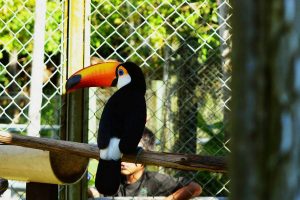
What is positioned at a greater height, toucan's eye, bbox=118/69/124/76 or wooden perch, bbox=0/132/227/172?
toucan's eye, bbox=118/69/124/76

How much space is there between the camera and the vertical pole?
9.34 feet

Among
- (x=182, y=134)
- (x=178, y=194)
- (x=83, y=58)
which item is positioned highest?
(x=83, y=58)

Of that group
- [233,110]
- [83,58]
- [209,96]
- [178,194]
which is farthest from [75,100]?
[233,110]

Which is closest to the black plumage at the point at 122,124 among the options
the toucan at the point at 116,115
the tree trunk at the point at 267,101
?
the toucan at the point at 116,115

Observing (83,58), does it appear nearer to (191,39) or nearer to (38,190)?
(38,190)

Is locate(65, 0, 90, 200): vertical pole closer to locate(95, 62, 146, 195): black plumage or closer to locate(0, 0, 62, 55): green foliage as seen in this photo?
locate(95, 62, 146, 195): black plumage

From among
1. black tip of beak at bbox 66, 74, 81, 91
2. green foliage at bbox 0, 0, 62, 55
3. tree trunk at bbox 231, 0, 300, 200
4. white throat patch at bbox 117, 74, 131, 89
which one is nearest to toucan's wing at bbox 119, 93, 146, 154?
white throat patch at bbox 117, 74, 131, 89

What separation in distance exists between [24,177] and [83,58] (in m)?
0.64

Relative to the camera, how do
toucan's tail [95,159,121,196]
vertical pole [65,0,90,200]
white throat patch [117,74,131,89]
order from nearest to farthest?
toucan's tail [95,159,121,196] < vertical pole [65,0,90,200] < white throat patch [117,74,131,89]

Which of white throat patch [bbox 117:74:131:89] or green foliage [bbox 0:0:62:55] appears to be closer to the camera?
white throat patch [bbox 117:74:131:89]

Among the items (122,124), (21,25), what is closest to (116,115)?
(122,124)

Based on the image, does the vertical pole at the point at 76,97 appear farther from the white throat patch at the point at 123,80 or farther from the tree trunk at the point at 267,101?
the tree trunk at the point at 267,101

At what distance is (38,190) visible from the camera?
8.70ft

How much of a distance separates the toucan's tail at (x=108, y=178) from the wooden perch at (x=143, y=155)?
0.08 metres
